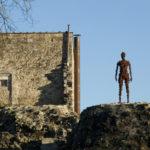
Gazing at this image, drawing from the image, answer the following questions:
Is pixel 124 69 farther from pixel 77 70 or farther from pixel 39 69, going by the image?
pixel 77 70

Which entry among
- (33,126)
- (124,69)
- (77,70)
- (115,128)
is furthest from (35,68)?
(115,128)

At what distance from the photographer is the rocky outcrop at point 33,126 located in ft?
59.7

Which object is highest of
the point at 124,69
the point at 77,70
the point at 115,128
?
the point at 77,70

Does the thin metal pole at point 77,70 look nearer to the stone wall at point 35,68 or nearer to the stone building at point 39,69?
the stone building at point 39,69

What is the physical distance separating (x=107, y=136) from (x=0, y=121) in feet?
19.1

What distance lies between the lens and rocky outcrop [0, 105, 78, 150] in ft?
59.7

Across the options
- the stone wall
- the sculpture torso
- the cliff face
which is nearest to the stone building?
the stone wall

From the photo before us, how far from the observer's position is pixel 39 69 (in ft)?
144

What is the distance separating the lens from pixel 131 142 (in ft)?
46.5

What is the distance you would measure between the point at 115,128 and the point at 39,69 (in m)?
29.6

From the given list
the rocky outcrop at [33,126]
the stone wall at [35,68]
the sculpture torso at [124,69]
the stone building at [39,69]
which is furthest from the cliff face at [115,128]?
the stone wall at [35,68]

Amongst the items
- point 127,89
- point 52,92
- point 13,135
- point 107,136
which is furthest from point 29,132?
point 52,92

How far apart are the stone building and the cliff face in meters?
27.7

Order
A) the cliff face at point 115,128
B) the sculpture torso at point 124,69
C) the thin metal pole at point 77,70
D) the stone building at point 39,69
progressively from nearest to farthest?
the cliff face at point 115,128, the sculpture torso at point 124,69, the stone building at point 39,69, the thin metal pole at point 77,70
